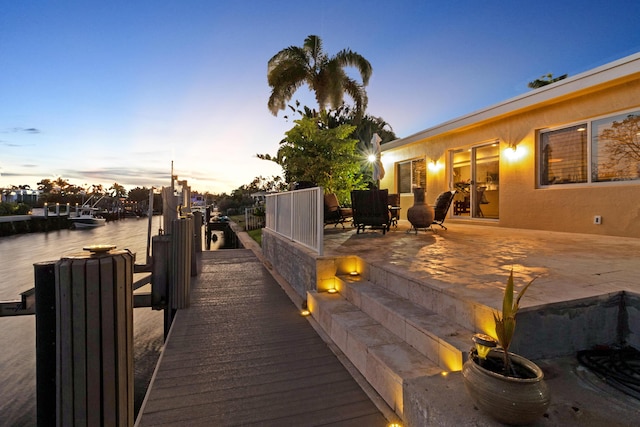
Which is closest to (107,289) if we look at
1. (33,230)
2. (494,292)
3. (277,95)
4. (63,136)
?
(494,292)

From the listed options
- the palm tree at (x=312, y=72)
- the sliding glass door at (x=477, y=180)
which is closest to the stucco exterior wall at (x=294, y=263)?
the sliding glass door at (x=477, y=180)

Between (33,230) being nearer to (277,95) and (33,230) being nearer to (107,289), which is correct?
(277,95)

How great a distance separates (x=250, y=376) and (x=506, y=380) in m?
1.78

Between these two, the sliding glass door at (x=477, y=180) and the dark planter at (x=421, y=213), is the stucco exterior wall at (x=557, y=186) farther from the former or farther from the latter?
the dark planter at (x=421, y=213)

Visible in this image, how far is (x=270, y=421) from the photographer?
1847 millimetres

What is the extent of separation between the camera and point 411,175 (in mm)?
11039

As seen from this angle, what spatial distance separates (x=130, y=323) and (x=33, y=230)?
90.9 ft

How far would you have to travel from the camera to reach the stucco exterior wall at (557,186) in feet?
18.1

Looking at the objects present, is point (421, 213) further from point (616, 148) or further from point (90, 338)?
point (90, 338)

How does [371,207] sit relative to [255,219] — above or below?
above

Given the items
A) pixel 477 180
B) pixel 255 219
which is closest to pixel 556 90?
pixel 477 180

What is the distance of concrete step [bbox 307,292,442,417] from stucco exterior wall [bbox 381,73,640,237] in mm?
5788

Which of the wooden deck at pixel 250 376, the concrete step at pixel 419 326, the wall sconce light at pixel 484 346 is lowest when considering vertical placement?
the wooden deck at pixel 250 376

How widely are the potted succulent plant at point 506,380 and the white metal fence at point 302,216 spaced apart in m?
2.57
